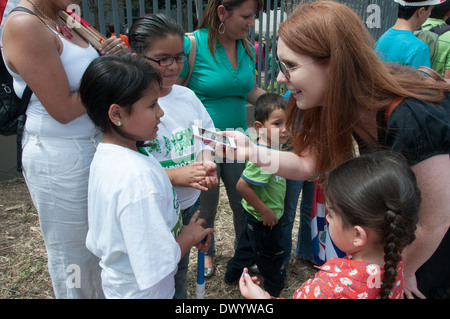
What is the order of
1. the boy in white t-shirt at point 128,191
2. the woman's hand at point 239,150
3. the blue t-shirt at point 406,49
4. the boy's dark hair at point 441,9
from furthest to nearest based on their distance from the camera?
the boy's dark hair at point 441,9 → the blue t-shirt at point 406,49 → the woman's hand at point 239,150 → the boy in white t-shirt at point 128,191

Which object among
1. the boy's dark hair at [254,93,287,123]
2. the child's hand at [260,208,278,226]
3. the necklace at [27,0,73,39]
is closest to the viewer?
the necklace at [27,0,73,39]

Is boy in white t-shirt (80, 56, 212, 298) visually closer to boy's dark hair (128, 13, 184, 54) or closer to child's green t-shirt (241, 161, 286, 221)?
boy's dark hair (128, 13, 184, 54)

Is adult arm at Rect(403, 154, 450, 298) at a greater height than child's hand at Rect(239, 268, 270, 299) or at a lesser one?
greater

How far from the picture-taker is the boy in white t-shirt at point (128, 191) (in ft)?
4.16

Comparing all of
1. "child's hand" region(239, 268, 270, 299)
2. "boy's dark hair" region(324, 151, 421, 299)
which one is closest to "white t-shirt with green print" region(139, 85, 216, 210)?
"child's hand" region(239, 268, 270, 299)

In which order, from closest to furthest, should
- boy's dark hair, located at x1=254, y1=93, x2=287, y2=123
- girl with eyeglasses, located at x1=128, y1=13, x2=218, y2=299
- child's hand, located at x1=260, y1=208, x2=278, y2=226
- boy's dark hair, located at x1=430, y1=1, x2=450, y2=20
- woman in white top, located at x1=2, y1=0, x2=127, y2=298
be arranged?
woman in white top, located at x1=2, y1=0, x2=127, y2=298, girl with eyeglasses, located at x1=128, y1=13, x2=218, y2=299, child's hand, located at x1=260, y1=208, x2=278, y2=226, boy's dark hair, located at x1=254, y1=93, x2=287, y2=123, boy's dark hair, located at x1=430, y1=1, x2=450, y2=20

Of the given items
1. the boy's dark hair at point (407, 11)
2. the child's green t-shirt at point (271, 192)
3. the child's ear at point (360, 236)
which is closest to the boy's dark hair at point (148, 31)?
the child's green t-shirt at point (271, 192)

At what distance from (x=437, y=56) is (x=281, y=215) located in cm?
303

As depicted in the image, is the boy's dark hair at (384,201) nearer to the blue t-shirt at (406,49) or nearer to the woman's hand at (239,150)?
the woman's hand at (239,150)

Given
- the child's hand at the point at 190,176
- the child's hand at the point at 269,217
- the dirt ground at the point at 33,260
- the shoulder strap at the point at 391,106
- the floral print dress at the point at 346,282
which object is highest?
the shoulder strap at the point at 391,106

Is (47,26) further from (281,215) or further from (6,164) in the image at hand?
(6,164)

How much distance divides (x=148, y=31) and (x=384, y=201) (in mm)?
1368

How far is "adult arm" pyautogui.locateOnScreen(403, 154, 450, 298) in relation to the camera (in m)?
1.31

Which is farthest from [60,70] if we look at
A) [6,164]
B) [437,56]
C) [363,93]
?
[437,56]
